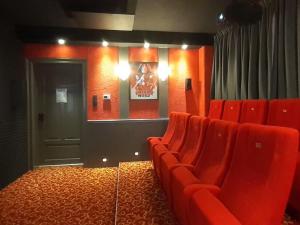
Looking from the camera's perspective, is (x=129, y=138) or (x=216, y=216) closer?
(x=216, y=216)

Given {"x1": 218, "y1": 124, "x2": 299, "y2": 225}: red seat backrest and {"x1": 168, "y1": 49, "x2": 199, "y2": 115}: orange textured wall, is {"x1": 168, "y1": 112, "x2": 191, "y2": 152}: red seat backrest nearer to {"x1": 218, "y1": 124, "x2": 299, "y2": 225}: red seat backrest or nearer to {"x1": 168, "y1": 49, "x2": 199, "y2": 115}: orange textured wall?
{"x1": 168, "y1": 49, "x2": 199, "y2": 115}: orange textured wall

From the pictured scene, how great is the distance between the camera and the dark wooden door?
545cm

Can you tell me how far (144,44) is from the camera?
17.0 ft

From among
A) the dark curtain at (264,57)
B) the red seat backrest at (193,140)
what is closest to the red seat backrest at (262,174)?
the red seat backrest at (193,140)

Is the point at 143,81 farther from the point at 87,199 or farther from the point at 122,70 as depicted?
the point at 87,199

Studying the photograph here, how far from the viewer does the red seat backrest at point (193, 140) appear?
2.62 m

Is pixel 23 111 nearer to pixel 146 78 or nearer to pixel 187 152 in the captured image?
pixel 146 78

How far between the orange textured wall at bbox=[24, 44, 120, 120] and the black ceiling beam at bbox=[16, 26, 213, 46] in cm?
38

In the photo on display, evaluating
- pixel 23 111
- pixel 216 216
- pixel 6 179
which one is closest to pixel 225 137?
pixel 216 216

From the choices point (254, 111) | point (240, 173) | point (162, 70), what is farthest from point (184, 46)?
point (240, 173)

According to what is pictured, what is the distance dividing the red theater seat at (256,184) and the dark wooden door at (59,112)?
4.36m

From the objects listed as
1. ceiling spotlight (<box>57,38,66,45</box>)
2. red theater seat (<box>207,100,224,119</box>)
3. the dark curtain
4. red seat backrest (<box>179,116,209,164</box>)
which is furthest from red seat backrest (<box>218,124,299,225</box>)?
ceiling spotlight (<box>57,38,66,45</box>)

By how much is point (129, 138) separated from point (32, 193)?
6.93 ft

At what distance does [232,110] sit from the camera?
152 inches
